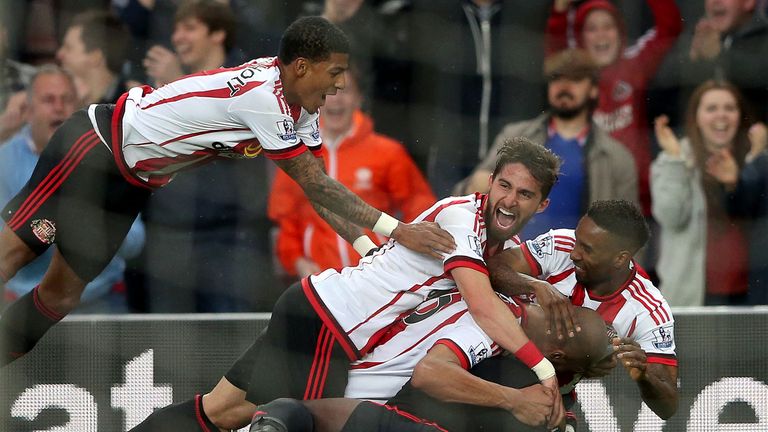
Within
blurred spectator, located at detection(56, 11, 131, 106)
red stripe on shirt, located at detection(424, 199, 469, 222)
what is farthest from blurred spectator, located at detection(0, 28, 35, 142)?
red stripe on shirt, located at detection(424, 199, 469, 222)

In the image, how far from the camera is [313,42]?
11.3ft

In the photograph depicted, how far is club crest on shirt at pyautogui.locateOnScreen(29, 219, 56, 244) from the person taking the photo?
370 centimetres

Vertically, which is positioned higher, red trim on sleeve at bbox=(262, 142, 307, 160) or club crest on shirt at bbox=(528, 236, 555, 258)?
red trim on sleeve at bbox=(262, 142, 307, 160)

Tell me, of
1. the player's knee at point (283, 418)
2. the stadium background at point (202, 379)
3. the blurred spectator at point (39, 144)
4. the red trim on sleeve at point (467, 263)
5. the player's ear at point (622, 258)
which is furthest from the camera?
the blurred spectator at point (39, 144)

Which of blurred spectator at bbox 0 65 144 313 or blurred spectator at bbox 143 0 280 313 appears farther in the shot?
blurred spectator at bbox 143 0 280 313

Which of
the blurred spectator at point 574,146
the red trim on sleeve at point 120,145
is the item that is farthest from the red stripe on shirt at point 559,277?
the red trim on sleeve at point 120,145

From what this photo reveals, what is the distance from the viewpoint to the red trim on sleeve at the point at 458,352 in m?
3.19

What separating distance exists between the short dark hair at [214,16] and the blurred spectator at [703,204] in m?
1.60

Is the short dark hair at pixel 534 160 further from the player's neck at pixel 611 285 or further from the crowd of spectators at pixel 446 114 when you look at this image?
the crowd of spectators at pixel 446 114

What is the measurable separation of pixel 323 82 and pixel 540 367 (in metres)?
0.97

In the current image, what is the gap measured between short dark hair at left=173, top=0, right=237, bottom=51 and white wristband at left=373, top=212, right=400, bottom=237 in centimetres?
139

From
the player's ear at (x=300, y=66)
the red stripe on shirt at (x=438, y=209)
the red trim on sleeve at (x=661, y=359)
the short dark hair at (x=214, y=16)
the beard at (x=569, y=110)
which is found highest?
the short dark hair at (x=214, y=16)

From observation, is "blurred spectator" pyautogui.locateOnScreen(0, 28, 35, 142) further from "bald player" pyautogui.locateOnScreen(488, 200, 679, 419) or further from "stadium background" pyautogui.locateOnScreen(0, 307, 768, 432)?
"bald player" pyautogui.locateOnScreen(488, 200, 679, 419)

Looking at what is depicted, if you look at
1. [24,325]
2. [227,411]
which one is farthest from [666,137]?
[24,325]
